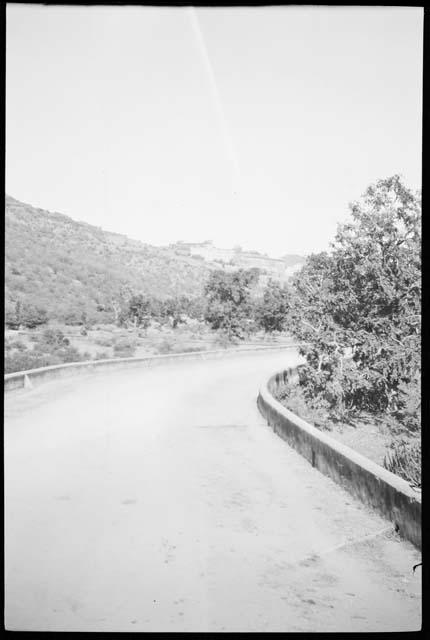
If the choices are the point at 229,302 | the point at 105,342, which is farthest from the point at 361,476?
the point at 229,302

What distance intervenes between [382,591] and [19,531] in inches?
130

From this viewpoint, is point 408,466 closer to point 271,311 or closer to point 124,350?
point 124,350

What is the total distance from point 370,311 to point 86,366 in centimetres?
1093

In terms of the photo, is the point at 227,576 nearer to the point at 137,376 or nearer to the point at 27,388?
the point at 27,388

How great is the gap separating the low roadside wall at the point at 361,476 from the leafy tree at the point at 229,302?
3026 cm

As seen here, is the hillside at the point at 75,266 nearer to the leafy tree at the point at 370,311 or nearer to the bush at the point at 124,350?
the bush at the point at 124,350

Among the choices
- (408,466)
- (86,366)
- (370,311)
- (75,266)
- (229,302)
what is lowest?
(408,466)

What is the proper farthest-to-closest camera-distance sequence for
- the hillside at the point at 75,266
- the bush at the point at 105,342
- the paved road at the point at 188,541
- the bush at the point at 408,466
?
the hillside at the point at 75,266 < the bush at the point at 105,342 < the bush at the point at 408,466 < the paved road at the point at 188,541

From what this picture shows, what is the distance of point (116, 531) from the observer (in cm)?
517

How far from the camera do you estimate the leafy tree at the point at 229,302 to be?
3994cm

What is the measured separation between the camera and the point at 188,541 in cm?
493

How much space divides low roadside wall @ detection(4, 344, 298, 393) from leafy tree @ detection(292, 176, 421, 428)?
339 cm

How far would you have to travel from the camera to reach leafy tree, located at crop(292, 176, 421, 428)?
10.4 metres

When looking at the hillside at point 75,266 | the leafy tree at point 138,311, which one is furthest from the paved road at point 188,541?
the leafy tree at point 138,311
